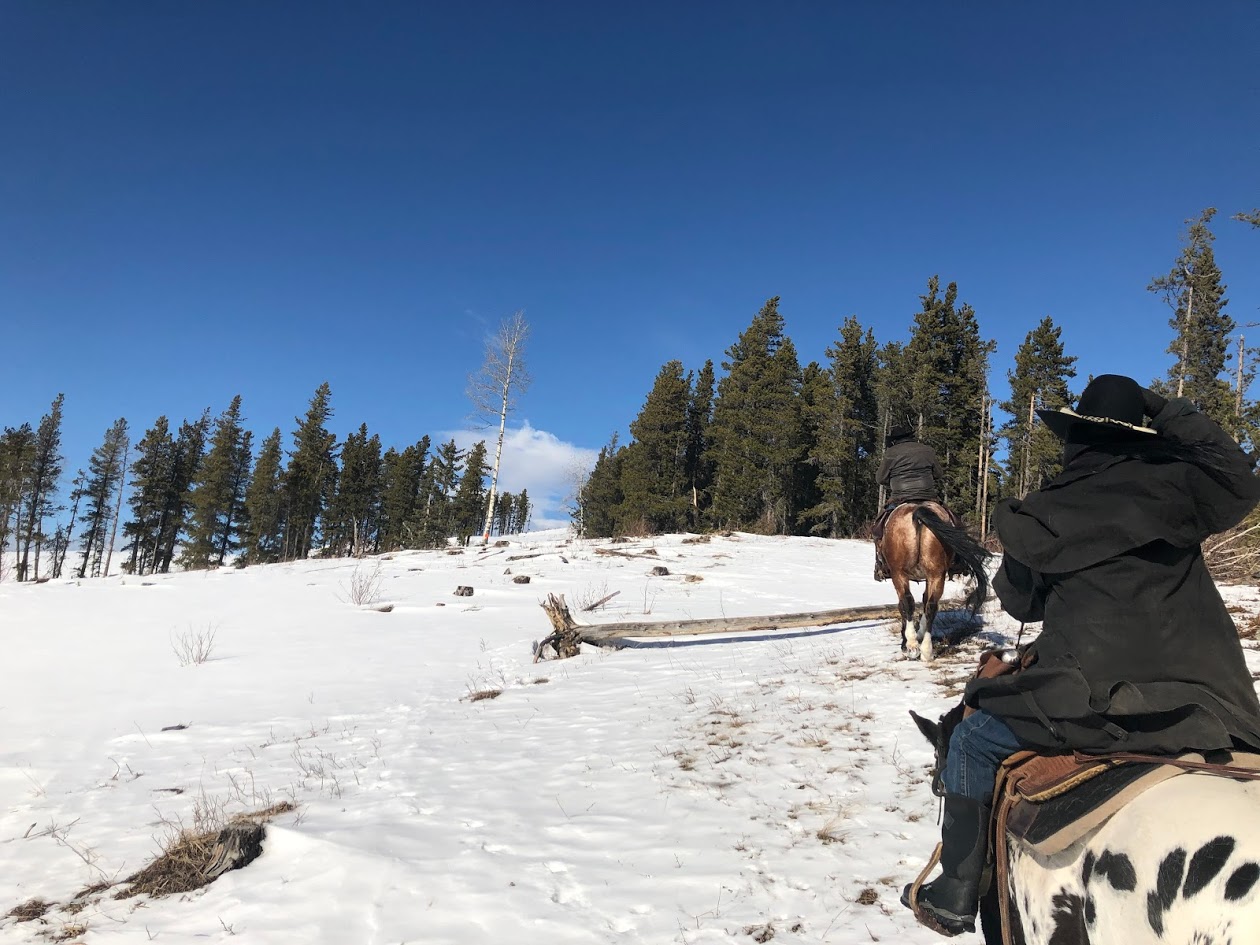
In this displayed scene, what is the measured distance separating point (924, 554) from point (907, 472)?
115cm

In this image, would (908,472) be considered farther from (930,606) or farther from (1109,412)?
(1109,412)

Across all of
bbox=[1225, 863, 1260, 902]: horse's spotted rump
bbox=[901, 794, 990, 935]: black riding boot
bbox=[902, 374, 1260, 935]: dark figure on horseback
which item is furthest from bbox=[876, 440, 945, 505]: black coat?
bbox=[1225, 863, 1260, 902]: horse's spotted rump

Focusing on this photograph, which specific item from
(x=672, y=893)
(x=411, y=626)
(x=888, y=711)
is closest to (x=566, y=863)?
(x=672, y=893)

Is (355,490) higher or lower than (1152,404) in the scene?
higher

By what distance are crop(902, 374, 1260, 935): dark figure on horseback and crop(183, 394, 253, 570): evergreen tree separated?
194ft

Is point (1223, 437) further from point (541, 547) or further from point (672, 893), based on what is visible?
point (541, 547)

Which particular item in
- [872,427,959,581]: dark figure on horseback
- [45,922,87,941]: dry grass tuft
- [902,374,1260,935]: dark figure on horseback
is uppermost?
[872,427,959,581]: dark figure on horseback

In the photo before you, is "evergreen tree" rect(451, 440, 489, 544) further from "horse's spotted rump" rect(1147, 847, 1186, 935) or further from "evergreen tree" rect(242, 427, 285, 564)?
"horse's spotted rump" rect(1147, 847, 1186, 935)

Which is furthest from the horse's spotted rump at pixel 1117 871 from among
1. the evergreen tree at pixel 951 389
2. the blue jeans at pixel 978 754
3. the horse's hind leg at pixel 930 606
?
the evergreen tree at pixel 951 389

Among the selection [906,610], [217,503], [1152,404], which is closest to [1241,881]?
[1152,404]

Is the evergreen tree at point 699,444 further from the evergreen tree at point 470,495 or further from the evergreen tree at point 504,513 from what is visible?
the evergreen tree at point 504,513

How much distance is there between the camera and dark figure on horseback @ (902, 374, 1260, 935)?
216 cm

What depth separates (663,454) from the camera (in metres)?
50.3

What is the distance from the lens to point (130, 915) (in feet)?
12.7
